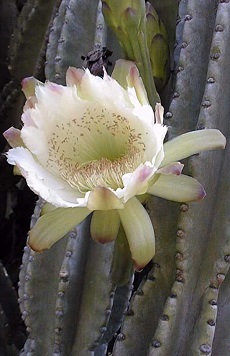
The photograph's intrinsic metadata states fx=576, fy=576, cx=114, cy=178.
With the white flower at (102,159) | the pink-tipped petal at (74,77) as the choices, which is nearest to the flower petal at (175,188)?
the white flower at (102,159)

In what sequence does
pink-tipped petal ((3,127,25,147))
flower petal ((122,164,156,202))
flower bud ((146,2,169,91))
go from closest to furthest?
flower petal ((122,164,156,202))
pink-tipped petal ((3,127,25,147))
flower bud ((146,2,169,91))

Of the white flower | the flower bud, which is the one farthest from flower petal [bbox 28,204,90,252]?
the flower bud

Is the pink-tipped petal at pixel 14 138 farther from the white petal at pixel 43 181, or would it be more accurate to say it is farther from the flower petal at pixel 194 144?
the flower petal at pixel 194 144

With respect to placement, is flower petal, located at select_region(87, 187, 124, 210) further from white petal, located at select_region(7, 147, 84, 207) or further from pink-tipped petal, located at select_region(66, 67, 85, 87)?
pink-tipped petal, located at select_region(66, 67, 85, 87)

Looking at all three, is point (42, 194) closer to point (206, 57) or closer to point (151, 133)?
point (151, 133)

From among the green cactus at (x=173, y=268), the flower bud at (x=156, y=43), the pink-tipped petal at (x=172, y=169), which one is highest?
the flower bud at (x=156, y=43)

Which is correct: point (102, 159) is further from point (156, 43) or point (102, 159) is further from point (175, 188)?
point (156, 43)

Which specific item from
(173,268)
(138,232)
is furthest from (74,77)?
(173,268)

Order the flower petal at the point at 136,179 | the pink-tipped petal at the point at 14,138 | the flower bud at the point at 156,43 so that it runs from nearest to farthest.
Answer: the flower petal at the point at 136,179 → the pink-tipped petal at the point at 14,138 → the flower bud at the point at 156,43
